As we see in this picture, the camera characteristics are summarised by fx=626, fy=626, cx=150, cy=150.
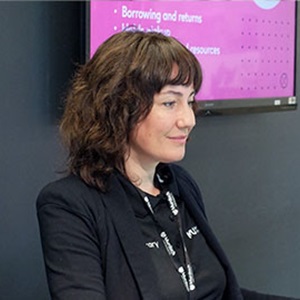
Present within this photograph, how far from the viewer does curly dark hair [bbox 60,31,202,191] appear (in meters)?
1.42

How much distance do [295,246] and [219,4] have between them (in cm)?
127

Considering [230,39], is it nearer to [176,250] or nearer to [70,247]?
[176,250]

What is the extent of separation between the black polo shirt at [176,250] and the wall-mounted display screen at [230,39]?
60cm

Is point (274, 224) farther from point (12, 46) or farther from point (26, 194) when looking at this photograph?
point (12, 46)

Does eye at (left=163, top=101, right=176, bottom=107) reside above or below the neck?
above

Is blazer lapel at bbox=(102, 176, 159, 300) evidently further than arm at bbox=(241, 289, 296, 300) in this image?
No

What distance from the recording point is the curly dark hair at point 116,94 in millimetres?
1422

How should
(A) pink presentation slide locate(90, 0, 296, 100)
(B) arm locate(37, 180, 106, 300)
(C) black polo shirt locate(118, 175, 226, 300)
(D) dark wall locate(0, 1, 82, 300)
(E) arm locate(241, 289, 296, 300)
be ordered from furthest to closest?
(A) pink presentation slide locate(90, 0, 296, 100), (D) dark wall locate(0, 1, 82, 300), (E) arm locate(241, 289, 296, 300), (C) black polo shirt locate(118, 175, 226, 300), (B) arm locate(37, 180, 106, 300)

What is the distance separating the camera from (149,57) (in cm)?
142

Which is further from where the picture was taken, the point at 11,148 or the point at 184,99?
the point at 11,148

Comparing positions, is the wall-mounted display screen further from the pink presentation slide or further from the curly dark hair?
the curly dark hair

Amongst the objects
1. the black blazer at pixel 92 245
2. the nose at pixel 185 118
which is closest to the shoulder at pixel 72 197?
the black blazer at pixel 92 245

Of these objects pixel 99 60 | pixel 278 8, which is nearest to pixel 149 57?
pixel 99 60

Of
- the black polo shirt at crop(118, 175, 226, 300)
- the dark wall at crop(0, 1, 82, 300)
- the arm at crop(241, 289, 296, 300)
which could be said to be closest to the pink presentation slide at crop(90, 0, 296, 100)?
the dark wall at crop(0, 1, 82, 300)
